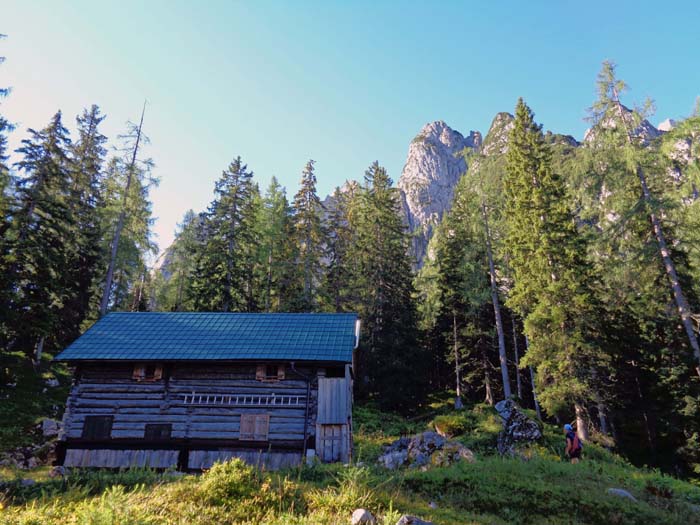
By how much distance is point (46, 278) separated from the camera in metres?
26.3

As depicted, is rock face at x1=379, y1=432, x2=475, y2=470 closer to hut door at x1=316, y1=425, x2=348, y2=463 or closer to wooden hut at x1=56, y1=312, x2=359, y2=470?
hut door at x1=316, y1=425, x2=348, y2=463

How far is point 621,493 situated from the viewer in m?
12.0

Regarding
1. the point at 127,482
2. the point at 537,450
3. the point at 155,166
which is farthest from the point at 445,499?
the point at 155,166

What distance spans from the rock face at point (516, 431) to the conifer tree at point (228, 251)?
72.7 ft

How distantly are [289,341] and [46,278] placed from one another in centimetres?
1758

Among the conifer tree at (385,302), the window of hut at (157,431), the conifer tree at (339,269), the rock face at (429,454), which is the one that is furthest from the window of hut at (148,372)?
the conifer tree at (339,269)

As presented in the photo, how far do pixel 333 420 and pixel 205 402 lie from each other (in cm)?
564

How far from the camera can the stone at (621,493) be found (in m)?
11.8

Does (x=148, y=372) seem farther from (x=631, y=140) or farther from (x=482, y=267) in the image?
(x=631, y=140)

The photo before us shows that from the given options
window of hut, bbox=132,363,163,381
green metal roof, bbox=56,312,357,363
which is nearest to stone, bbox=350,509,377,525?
green metal roof, bbox=56,312,357,363

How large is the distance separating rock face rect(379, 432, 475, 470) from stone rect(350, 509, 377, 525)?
841 centimetres

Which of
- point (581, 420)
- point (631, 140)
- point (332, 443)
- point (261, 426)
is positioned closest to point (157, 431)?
point (261, 426)

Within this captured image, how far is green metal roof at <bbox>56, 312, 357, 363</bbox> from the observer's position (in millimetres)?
18516

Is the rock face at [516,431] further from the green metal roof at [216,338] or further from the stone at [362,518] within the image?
the stone at [362,518]
